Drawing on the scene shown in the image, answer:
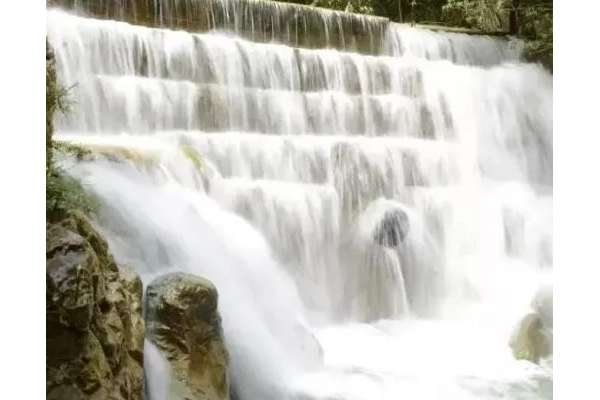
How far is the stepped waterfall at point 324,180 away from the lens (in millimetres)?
3334

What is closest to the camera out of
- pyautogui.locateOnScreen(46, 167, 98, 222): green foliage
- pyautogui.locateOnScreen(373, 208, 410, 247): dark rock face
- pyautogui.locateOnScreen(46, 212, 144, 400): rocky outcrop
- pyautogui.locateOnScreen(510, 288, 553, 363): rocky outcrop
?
pyautogui.locateOnScreen(46, 212, 144, 400): rocky outcrop

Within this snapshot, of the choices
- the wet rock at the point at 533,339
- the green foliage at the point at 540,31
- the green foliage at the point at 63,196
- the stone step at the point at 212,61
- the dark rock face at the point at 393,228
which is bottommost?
the wet rock at the point at 533,339

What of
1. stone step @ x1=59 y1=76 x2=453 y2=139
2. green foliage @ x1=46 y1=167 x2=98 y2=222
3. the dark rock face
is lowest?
the dark rock face

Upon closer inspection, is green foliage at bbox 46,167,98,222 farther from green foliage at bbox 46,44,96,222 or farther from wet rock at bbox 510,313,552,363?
wet rock at bbox 510,313,552,363

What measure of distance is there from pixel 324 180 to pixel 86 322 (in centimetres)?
108

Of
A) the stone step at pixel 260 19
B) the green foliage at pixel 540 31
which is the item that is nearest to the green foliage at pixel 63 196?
the stone step at pixel 260 19

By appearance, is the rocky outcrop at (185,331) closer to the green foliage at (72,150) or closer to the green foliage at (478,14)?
the green foliage at (72,150)

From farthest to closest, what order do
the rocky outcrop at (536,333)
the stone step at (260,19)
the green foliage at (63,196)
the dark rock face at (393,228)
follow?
the dark rock face at (393,228) < the rocky outcrop at (536,333) < the stone step at (260,19) < the green foliage at (63,196)

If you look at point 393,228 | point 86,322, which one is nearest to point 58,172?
point 86,322

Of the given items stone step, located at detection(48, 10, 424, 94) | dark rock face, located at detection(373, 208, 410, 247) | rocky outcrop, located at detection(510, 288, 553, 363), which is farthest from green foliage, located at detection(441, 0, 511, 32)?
rocky outcrop, located at detection(510, 288, 553, 363)

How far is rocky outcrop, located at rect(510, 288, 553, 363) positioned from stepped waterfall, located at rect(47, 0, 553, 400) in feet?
0.13

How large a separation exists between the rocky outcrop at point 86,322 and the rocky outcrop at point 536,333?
4.61 ft

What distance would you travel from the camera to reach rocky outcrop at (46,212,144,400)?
3.01 m
